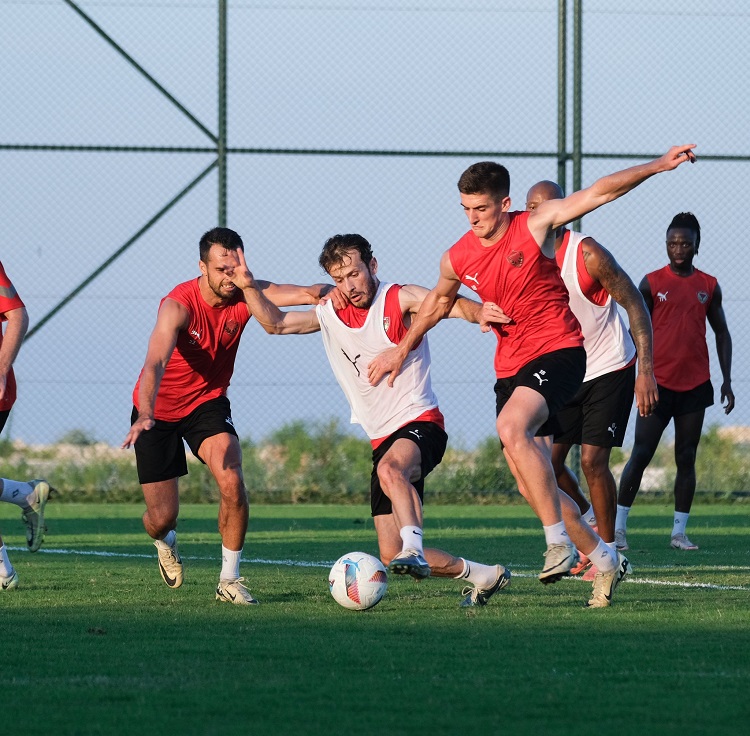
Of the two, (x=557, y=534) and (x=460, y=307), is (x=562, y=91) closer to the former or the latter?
(x=460, y=307)

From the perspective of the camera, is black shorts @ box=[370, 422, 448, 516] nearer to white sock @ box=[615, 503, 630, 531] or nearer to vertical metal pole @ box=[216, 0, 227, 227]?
white sock @ box=[615, 503, 630, 531]

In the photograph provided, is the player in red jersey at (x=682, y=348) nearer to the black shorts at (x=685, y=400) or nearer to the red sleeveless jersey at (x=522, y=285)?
the black shorts at (x=685, y=400)

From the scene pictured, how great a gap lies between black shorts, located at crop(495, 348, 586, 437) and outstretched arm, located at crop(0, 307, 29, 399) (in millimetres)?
2678

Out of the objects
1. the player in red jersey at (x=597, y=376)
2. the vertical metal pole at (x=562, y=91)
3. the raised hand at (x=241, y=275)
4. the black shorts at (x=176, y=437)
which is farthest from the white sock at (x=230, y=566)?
the vertical metal pole at (x=562, y=91)

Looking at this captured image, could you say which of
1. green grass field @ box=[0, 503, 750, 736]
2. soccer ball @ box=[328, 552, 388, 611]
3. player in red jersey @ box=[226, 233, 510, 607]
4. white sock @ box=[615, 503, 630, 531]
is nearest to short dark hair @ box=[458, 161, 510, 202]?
player in red jersey @ box=[226, 233, 510, 607]

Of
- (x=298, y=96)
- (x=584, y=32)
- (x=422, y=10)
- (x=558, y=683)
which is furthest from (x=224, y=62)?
(x=558, y=683)

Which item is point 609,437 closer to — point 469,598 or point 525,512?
point 469,598

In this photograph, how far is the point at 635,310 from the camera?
7168 millimetres

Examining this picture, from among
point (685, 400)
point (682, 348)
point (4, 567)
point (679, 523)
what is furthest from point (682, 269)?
point (4, 567)

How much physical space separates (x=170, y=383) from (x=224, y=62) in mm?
9150

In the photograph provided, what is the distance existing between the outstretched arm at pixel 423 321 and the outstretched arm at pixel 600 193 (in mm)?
504

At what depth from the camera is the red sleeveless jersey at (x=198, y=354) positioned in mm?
7305

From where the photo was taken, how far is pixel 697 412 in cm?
1094

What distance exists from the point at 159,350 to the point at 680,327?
517 cm
